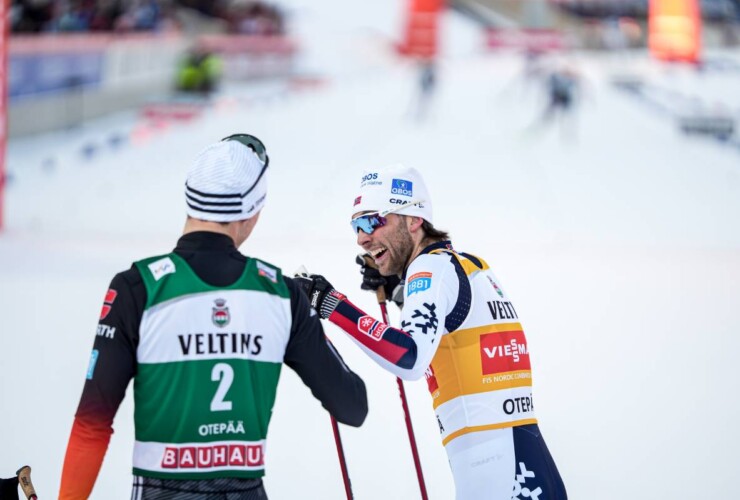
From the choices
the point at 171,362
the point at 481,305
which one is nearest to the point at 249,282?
the point at 171,362

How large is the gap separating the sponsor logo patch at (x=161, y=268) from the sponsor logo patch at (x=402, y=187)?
1.28 m

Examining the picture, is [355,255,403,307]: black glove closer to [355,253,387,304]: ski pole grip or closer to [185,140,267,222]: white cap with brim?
[355,253,387,304]: ski pole grip

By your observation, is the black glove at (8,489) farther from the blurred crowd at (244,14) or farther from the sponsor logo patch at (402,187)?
the blurred crowd at (244,14)

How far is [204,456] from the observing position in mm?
2225

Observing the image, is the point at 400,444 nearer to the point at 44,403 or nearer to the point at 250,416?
the point at 44,403

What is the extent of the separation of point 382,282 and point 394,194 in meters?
0.34

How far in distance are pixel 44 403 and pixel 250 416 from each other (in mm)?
4111

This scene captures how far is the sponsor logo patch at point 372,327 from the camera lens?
9.32ft

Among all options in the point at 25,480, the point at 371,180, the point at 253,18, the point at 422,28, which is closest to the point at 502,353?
the point at 371,180

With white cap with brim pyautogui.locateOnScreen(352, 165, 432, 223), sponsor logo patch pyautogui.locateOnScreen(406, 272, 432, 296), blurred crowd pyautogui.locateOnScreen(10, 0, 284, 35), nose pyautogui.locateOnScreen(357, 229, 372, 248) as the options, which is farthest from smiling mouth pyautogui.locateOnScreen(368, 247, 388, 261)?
blurred crowd pyautogui.locateOnScreen(10, 0, 284, 35)

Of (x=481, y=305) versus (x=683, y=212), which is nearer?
(x=481, y=305)

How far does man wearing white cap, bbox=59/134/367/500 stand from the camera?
2180mm

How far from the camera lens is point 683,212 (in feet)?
57.2

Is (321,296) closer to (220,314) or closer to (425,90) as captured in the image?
(220,314)
